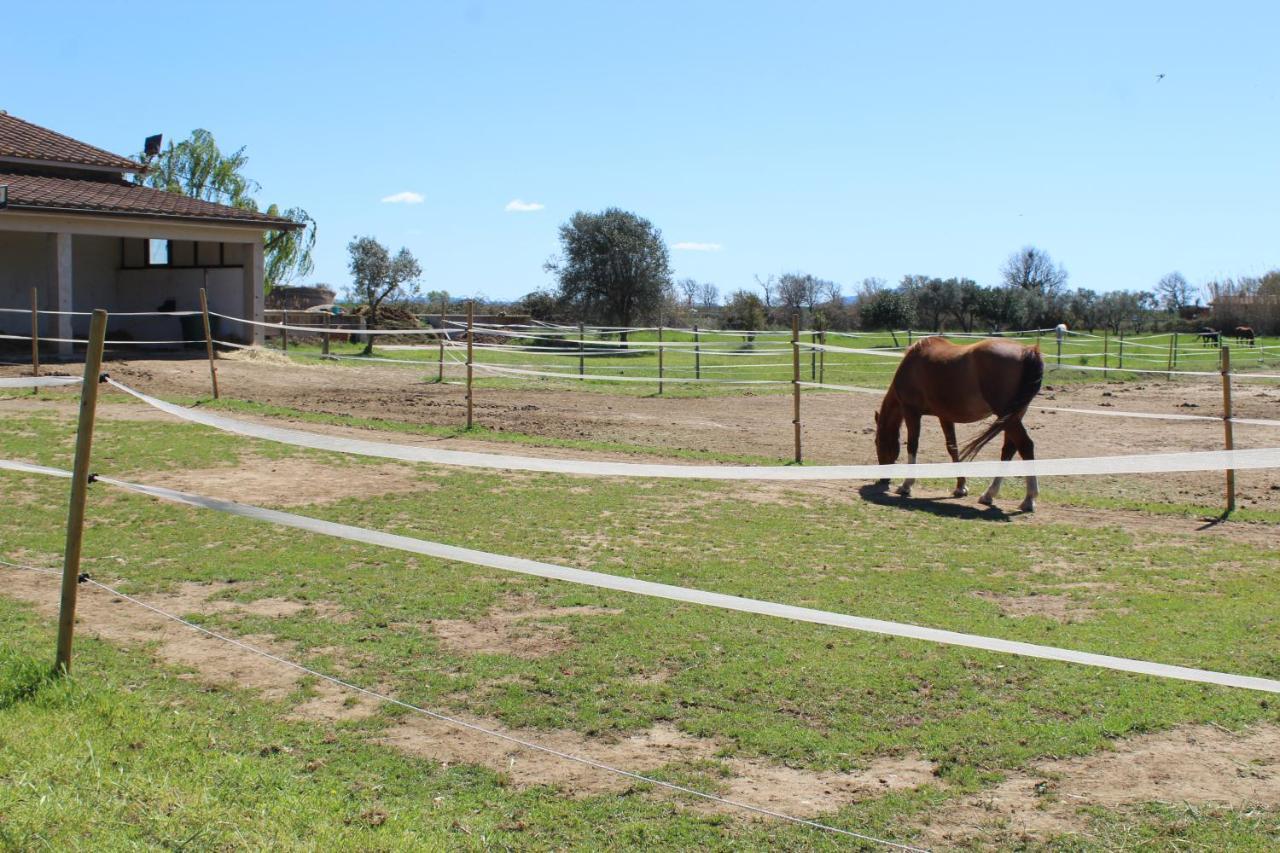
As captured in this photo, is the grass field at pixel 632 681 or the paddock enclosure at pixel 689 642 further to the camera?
the paddock enclosure at pixel 689 642

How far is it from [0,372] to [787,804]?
1834 cm

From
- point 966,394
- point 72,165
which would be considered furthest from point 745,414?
point 72,165

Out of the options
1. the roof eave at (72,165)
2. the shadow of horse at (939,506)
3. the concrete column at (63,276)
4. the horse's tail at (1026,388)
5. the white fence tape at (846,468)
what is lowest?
the shadow of horse at (939,506)

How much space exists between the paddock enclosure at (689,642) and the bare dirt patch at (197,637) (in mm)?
23

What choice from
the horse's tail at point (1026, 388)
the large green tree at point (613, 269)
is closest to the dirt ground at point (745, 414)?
the horse's tail at point (1026, 388)

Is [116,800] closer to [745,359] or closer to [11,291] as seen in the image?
[11,291]

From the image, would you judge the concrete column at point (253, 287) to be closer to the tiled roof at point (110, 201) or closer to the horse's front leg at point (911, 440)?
the tiled roof at point (110, 201)

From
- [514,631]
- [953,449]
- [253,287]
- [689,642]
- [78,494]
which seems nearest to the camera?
[78,494]

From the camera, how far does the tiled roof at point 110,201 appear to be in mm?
20078

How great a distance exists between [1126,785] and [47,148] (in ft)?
89.7

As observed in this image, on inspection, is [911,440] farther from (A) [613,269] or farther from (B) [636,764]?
(A) [613,269]

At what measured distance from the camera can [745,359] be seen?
Answer: 98.4 ft

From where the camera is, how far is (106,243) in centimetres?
2567

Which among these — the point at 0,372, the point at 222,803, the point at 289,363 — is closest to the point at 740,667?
the point at 222,803
